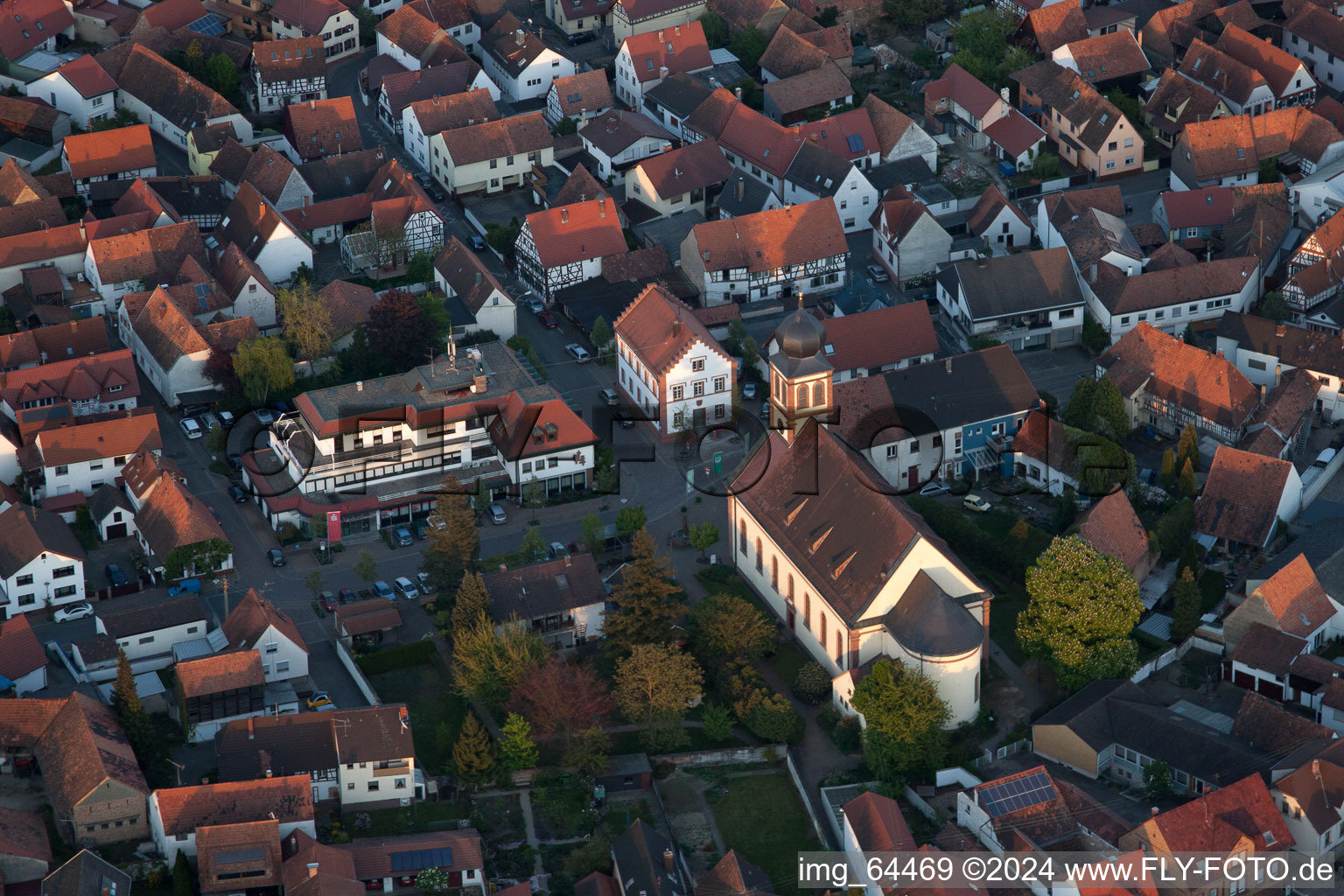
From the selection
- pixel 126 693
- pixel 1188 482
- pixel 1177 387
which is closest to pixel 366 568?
pixel 126 693

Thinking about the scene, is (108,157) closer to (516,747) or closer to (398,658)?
(398,658)

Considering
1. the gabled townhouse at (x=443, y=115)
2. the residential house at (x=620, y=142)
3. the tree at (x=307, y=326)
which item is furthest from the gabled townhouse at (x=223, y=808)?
the gabled townhouse at (x=443, y=115)

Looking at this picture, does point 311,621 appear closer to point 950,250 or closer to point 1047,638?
point 1047,638

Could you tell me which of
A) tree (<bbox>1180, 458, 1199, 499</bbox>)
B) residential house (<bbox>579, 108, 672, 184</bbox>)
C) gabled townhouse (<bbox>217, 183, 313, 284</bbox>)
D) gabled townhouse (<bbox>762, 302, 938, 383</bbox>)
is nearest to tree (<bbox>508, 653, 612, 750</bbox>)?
gabled townhouse (<bbox>762, 302, 938, 383</bbox>)

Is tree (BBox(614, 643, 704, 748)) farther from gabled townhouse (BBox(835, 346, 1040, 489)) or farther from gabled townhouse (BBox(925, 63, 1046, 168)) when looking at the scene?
gabled townhouse (BBox(925, 63, 1046, 168))

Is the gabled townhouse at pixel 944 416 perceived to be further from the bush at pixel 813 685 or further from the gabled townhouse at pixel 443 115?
the gabled townhouse at pixel 443 115

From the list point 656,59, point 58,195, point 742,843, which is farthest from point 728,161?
point 742,843
